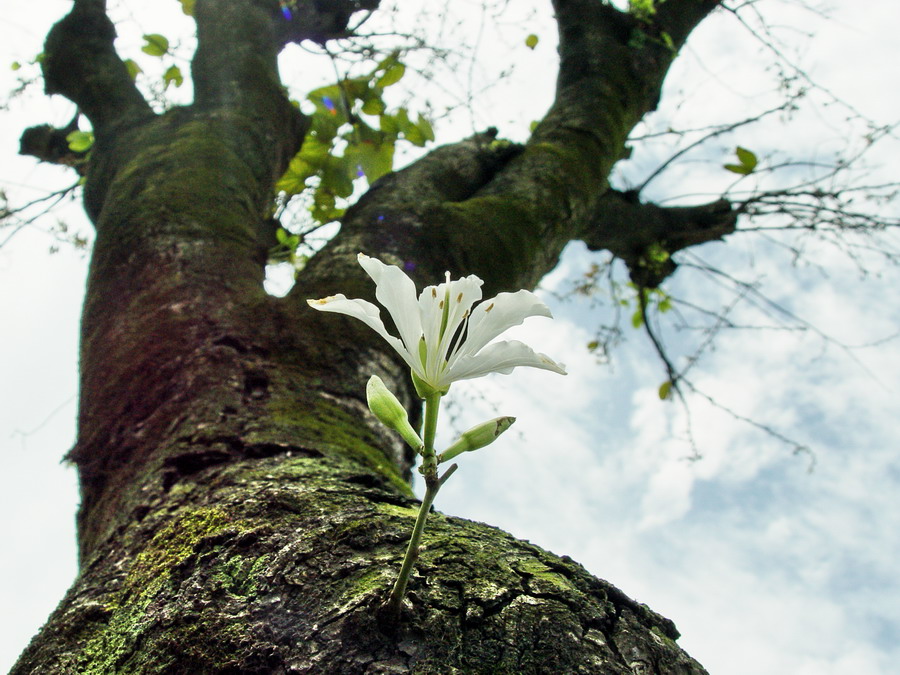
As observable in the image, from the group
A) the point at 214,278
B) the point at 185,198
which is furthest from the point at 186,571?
the point at 185,198

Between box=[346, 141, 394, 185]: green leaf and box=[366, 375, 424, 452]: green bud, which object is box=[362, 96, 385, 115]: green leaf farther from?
box=[366, 375, 424, 452]: green bud

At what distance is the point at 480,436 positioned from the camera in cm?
67

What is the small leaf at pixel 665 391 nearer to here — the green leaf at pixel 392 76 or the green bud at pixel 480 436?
the green leaf at pixel 392 76

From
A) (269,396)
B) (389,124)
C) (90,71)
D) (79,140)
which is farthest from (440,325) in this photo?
(79,140)

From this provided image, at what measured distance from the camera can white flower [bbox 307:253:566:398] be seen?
69 centimetres

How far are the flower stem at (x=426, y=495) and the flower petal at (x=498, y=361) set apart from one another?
0.15ft

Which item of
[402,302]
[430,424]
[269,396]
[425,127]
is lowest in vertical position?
[430,424]

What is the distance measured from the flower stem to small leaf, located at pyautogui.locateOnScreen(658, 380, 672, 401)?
3088mm

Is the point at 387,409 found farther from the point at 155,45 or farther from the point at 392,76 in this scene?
the point at 155,45

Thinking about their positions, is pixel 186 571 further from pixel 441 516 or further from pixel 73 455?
pixel 73 455

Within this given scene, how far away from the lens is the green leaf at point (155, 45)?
9.20 feet

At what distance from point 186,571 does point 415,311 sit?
45 cm

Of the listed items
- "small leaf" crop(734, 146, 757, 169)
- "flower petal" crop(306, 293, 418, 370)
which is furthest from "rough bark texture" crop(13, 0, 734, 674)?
"small leaf" crop(734, 146, 757, 169)

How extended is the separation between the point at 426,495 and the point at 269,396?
0.78 metres
